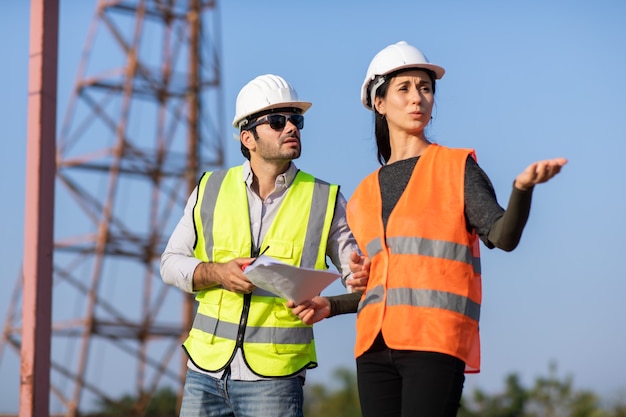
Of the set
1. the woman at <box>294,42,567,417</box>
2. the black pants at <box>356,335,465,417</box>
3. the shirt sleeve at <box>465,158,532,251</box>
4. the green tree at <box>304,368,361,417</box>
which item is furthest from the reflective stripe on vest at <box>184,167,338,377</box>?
the green tree at <box>304,368,361,417</box>

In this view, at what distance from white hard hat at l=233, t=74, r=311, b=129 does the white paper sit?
84 centimetres

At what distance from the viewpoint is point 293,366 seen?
4324mm

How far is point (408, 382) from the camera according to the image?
3.63 m

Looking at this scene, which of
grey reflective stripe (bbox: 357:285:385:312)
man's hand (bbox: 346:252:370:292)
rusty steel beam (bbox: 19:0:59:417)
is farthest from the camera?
rusty steel beam (bbox: 19:0:59:417)

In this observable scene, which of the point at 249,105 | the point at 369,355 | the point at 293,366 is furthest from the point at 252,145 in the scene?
the point at 369,355

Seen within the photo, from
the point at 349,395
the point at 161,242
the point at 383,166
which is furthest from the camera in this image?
the point at 349,395

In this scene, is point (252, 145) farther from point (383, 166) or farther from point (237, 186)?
point (383, 166)

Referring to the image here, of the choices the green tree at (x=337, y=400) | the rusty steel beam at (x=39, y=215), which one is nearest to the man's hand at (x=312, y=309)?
the rusty steel beam at (x=39, y=215)

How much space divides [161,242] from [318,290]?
18.1 metres

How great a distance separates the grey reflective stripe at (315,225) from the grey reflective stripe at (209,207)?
405 mm

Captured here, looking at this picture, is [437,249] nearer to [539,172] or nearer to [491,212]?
[491,212]

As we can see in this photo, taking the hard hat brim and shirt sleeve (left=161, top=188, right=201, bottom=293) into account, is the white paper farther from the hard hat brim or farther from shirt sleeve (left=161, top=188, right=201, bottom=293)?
the hard hat brim

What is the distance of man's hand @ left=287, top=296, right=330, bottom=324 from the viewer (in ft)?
13.9

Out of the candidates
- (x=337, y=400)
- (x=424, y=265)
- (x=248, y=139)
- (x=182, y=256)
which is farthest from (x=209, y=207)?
(x=337, y=400)
